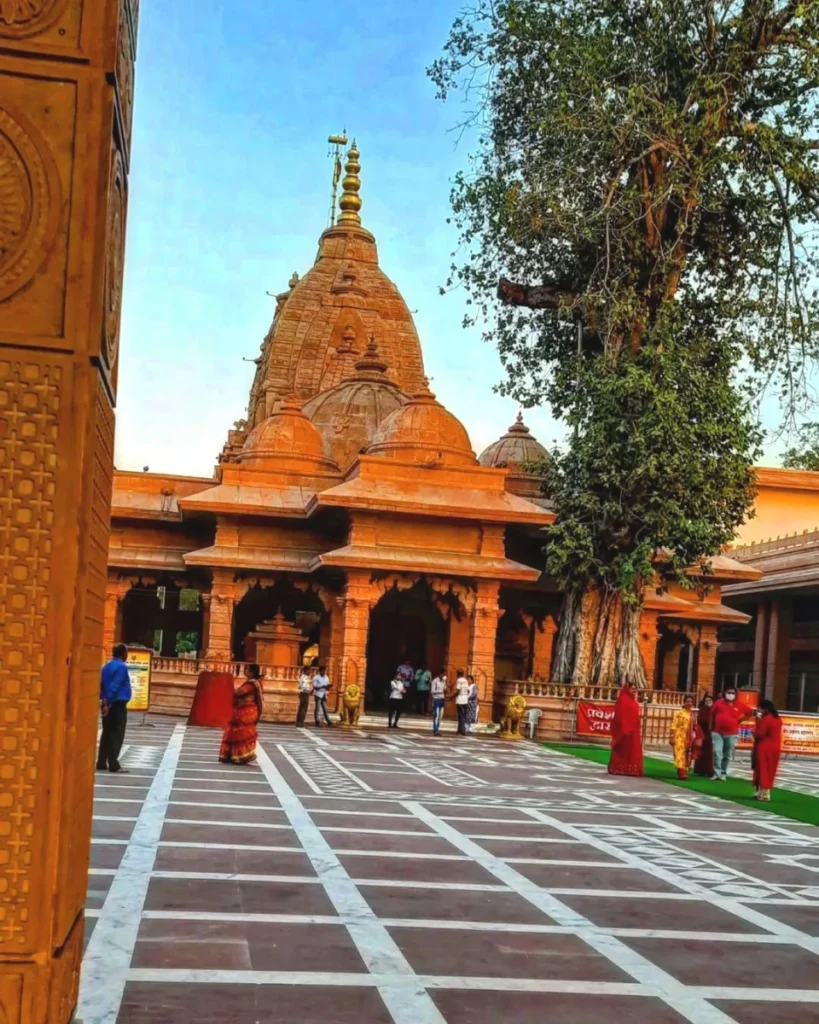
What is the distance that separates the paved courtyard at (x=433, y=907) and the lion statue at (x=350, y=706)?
363 inches

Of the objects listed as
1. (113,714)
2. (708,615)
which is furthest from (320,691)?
(708,615)

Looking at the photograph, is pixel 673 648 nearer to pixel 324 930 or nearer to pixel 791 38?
pixel 791 38

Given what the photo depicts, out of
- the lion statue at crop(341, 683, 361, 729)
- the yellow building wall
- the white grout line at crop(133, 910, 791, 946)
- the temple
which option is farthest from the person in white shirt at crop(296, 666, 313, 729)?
the yellow building wall

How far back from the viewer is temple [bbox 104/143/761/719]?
83.1 feet

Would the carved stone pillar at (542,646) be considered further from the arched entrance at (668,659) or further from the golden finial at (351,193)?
the golden finial at (351,193)

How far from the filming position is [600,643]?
79.9ft

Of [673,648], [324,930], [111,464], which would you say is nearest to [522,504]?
[673,648]

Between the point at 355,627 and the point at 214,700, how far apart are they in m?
4.30

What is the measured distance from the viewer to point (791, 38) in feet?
69.2

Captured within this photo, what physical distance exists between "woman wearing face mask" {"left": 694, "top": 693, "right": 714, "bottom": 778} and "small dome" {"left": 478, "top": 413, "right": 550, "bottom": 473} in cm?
1858

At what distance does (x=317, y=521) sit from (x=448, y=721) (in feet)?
18.4

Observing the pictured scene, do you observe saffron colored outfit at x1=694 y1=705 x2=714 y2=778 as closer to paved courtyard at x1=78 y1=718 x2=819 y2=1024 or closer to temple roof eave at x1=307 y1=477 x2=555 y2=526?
paved courtyard at x1=78 y1=718 x2=819 y2=1024

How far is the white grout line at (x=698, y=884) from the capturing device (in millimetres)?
7117

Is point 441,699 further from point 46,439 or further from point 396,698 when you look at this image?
point 46,439
